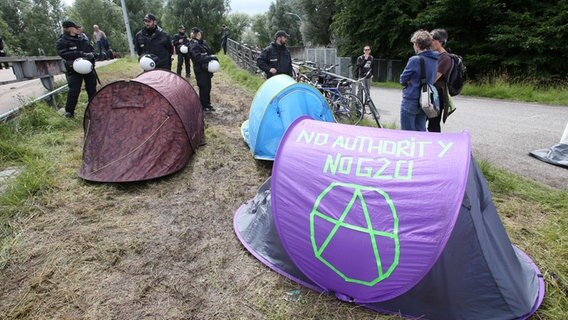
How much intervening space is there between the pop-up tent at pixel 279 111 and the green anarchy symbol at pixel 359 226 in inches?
99.9

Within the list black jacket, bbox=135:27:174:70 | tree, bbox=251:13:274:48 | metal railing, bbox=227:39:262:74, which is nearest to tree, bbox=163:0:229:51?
tree, bbox=251:13:274:48

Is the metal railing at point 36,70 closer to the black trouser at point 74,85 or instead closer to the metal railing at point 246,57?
the black trouser at point 74,85

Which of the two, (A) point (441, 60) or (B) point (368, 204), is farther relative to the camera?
(A) point (441, 60)

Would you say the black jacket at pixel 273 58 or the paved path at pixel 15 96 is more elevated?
the black jacket at pixel 273 58

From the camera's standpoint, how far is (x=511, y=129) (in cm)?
713

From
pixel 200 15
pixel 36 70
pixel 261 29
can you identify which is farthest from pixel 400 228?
pixel 261 29

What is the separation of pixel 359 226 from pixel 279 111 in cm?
287

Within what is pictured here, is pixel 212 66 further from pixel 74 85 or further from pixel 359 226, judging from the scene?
pixel 359 226

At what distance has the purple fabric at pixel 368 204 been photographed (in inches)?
84.2

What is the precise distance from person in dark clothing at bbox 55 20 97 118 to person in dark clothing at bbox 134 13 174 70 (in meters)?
1.06

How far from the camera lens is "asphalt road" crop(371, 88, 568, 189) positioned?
4898mm

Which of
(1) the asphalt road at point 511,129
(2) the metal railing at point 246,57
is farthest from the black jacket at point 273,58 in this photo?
(2) the metal railing at point 246,57

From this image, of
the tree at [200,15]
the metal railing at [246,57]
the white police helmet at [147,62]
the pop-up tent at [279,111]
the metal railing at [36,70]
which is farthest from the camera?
the tree at [200,15]

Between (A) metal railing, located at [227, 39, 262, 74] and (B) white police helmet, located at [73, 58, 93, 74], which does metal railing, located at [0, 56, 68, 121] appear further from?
(A) metal railing, located at [227, 39, 262, 74]
